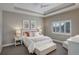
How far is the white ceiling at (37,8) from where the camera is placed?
1.50 metres

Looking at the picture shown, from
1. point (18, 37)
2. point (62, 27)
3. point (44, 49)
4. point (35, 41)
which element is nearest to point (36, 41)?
point (35, 41)

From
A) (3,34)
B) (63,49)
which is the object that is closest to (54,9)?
(63,49)

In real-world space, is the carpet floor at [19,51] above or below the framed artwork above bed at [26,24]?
below

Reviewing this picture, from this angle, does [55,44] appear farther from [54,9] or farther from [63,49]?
[54,9]

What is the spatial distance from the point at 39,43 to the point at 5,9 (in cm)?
117

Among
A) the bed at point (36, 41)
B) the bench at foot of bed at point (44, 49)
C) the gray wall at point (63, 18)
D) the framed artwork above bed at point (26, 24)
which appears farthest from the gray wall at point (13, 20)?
the bench at foot of bed at point (44, 49)

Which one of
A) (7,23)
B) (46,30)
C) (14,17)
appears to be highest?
(14,17)

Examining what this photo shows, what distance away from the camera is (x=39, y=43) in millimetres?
1763

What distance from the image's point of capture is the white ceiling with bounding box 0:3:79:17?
1.50 meters

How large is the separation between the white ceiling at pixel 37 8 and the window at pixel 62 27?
28 centimetres

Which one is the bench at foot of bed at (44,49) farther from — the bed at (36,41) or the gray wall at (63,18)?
the gray wall at (63,18)

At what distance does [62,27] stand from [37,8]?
29.0 inches

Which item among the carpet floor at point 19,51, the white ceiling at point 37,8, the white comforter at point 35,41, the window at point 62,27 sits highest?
the white ceiling at point 37,8

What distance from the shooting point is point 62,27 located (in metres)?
1.59
